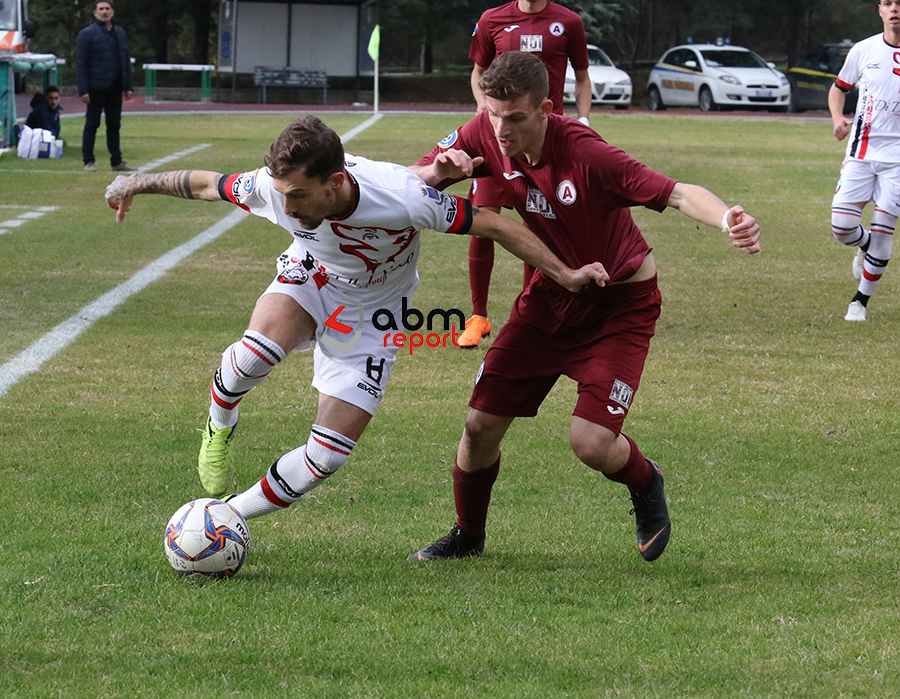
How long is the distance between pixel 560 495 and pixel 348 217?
180 centimetres

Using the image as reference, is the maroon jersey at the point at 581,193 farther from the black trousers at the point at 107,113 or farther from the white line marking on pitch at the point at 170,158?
the white line marking on pitch at the point at 170,158

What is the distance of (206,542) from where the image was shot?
448 centimetres

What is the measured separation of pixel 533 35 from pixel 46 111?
559 inches

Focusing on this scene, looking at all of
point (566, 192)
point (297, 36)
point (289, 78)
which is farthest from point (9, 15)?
point (566, 192)

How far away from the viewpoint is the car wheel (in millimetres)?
36125

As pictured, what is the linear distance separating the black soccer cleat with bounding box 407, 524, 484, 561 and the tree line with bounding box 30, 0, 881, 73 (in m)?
42.4

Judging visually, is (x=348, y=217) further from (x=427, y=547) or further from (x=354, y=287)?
(x=427, y=547)

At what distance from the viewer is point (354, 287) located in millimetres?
5090

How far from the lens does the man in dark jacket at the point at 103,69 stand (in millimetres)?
17578

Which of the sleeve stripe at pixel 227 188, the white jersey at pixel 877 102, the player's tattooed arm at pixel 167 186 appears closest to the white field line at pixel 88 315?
the player's tattooed arm at pixel 167 186

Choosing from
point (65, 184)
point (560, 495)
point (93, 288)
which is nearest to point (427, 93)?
point (65, 184)

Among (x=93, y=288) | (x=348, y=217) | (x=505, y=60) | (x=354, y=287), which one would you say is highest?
(x=505, y=60)

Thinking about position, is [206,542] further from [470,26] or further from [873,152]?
[470,26]

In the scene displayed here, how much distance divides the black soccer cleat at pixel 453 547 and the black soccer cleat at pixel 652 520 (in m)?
0.64
